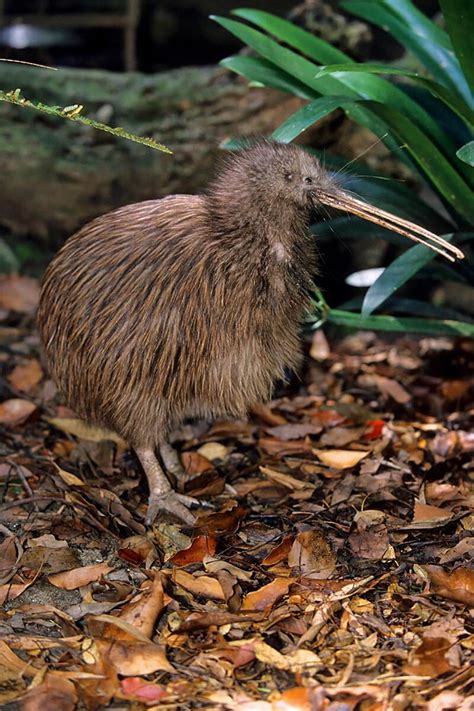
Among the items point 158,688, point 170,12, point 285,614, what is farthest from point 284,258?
point 170,12

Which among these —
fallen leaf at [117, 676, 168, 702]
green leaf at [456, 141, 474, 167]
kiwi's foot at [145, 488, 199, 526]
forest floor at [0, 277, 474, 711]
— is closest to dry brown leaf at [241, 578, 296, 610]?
forest floor at [0, 277, 474, 711]

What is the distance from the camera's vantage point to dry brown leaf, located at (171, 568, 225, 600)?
8.43 ft

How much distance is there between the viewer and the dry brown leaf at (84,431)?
11.5 ft

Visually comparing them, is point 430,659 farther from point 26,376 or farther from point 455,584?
point 26,376

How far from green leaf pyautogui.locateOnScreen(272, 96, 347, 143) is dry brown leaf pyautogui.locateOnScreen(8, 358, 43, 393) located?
5.00ft

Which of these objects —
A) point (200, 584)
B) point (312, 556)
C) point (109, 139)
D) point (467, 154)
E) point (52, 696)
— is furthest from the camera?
point (109, 139)

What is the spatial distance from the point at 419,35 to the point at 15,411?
2101 mm

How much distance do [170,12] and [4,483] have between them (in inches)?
179

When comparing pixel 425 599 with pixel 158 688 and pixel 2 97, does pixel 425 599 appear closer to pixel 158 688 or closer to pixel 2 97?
pixel 158 688

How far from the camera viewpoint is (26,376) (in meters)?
3.97

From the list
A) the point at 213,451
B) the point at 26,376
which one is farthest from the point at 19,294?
the point at 213,451

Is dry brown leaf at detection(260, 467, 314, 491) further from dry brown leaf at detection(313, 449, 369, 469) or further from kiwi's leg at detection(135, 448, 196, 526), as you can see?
kiwi's leg at detection(135, 448, 196, 526)

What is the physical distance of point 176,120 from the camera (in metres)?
4.50

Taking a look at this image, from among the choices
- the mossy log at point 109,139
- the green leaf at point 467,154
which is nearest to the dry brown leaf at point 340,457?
the green leaf at point 467,154
